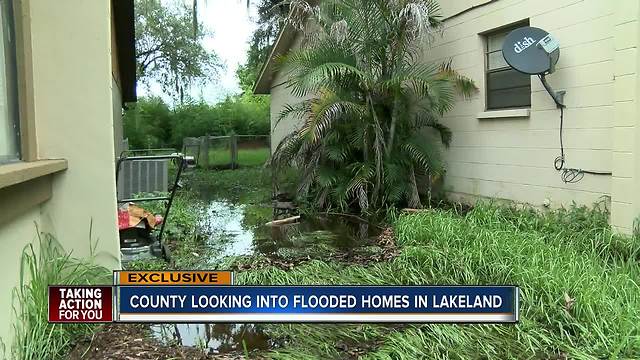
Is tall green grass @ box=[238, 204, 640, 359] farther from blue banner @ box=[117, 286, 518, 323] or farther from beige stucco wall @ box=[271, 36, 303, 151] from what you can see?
beige stucco wall @ box=[271, 36, 303, 151]

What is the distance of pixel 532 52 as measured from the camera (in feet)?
21.6

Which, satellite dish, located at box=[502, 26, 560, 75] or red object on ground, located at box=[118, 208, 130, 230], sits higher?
satellite dish, located at box=[502, 26, 560, 75]

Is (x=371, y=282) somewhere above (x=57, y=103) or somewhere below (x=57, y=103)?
below

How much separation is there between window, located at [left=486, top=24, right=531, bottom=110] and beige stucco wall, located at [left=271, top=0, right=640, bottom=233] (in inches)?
4.6

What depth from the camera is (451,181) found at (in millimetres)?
9172

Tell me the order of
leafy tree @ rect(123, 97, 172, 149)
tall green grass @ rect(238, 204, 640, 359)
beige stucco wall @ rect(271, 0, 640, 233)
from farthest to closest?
leafy tree @ rect(123, 97, 172, 149) → beige stucco wall @ rect(271, 0, 640, 233) → tall green grass @ rect(238, 204, 640, 359)

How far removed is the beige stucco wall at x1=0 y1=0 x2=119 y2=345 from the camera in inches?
147

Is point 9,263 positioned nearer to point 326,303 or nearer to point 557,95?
point 326,303

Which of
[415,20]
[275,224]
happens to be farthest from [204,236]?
[415,20]

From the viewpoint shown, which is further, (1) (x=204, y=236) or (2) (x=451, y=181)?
(2) (x=451, y=181)

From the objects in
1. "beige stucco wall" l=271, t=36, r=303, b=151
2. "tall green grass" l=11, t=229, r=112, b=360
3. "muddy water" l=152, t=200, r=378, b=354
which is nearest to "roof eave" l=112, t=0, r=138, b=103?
"beige stucco wall" l=271, t=36, r=303, b=151

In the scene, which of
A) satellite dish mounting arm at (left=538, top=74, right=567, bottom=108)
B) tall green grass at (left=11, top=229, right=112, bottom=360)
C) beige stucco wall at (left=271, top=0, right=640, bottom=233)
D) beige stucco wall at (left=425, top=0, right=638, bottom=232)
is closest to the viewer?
tall green grass at (left=11, top=229, right=112, bottom=360)

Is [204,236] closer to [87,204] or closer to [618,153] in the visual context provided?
[87,204]

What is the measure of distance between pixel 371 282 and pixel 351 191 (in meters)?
4.03
